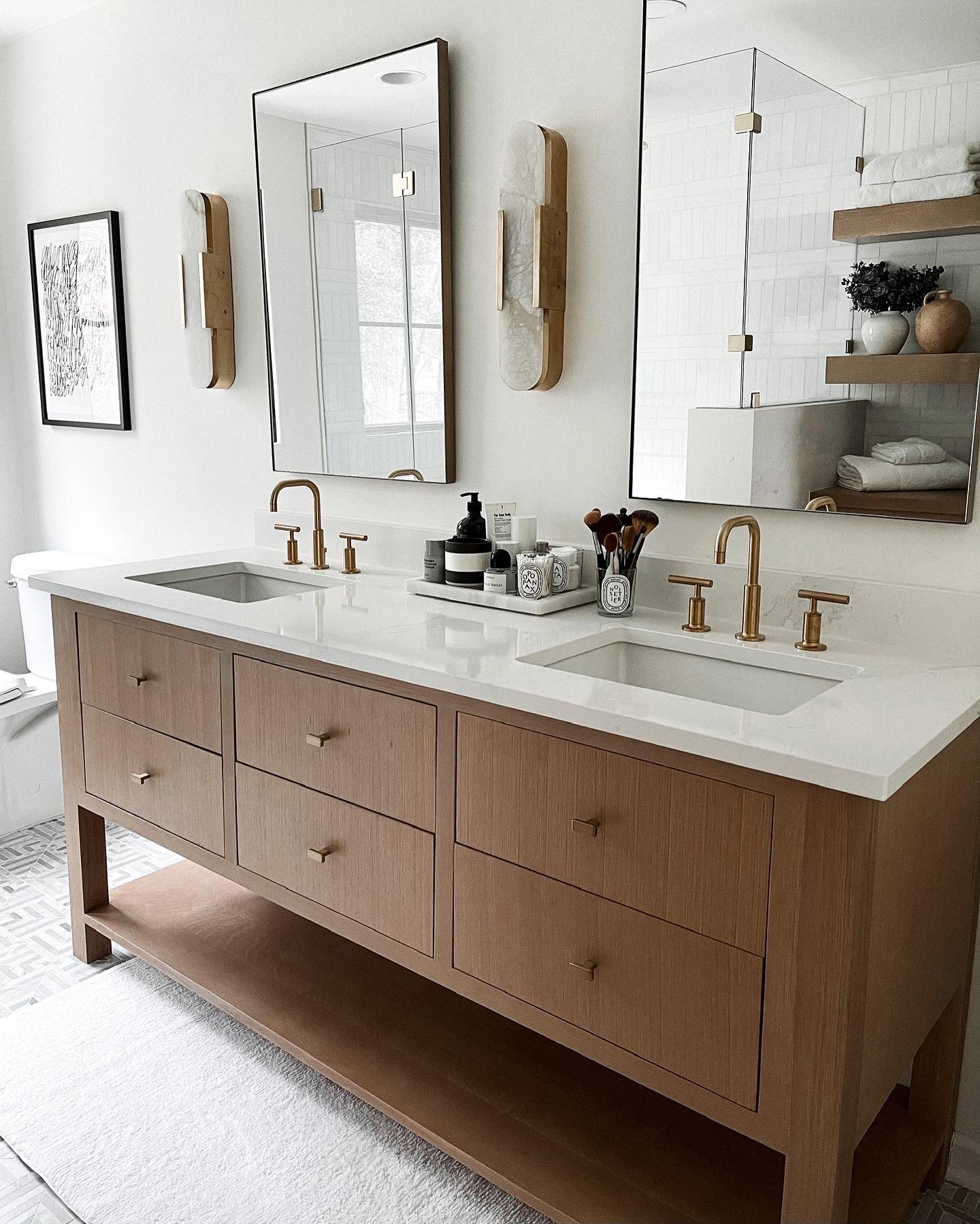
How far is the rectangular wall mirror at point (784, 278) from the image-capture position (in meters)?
1.56

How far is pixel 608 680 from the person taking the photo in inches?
67.8

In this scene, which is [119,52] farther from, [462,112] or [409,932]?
[409,932]

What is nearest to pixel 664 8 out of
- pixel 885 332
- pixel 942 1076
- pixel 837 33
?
pixel 837 33

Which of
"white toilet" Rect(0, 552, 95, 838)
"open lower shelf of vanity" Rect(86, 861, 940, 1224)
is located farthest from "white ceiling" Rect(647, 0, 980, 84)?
"white toilet" Rect(0, 552, 95, 838)

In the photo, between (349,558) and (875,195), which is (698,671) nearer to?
(875,195)

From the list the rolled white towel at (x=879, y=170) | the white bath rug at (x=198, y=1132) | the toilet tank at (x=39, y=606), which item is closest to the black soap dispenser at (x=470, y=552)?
the rolled white towel at (x=879, y=170)

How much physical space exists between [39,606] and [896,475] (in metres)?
2.59

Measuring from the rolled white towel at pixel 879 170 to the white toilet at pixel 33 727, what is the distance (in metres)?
2.37

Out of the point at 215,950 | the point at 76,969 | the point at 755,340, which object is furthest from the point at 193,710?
the point at 755,340

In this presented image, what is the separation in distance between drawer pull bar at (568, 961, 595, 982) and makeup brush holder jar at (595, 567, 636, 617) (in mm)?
641

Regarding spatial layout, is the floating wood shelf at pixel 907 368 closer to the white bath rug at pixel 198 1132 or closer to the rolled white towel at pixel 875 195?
the rolled white towel at pixel 875 195

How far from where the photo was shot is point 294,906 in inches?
74.4

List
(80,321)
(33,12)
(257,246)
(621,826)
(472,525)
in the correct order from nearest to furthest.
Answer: (621,826)
(472,525)
(257,246)
(33,12)
(80,321)

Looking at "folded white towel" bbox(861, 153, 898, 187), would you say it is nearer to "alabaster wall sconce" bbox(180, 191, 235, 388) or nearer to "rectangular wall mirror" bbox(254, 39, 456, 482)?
"rectangular wall mirror" bbox(254, 39, 456, 482)
